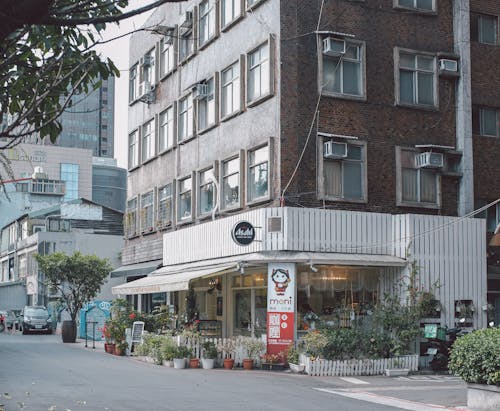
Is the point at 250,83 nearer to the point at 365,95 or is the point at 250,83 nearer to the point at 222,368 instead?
the point at 365,95

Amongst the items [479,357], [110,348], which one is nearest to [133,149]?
[110,348]

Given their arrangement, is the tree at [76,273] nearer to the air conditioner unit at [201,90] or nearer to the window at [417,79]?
the air conditioner unit at [201,90]

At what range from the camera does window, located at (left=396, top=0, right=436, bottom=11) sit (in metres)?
26.2

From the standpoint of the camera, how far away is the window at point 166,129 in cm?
3328

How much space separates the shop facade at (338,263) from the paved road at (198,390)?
2671 mm

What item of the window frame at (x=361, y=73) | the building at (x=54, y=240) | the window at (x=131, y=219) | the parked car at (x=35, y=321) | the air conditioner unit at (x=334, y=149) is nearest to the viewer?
the air conditioner unit at (x=334, y=149)

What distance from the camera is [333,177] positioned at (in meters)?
24.7

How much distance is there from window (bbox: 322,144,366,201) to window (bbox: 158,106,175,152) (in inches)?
397

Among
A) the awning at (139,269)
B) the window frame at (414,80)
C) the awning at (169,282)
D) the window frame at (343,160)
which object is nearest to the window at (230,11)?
the window frame at (414,80)

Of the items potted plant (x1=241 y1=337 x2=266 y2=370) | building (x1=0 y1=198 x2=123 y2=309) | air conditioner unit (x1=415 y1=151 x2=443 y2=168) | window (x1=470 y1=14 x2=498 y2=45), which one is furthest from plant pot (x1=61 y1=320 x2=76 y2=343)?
window (x1=470 y1=14 x2=498 y2=45)

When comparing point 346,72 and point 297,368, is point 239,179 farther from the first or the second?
point 297,368

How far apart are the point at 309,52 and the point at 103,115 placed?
137641 mm

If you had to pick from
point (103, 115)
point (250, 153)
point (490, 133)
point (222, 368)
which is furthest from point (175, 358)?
point (103, 115)

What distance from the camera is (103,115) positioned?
6240 inches
